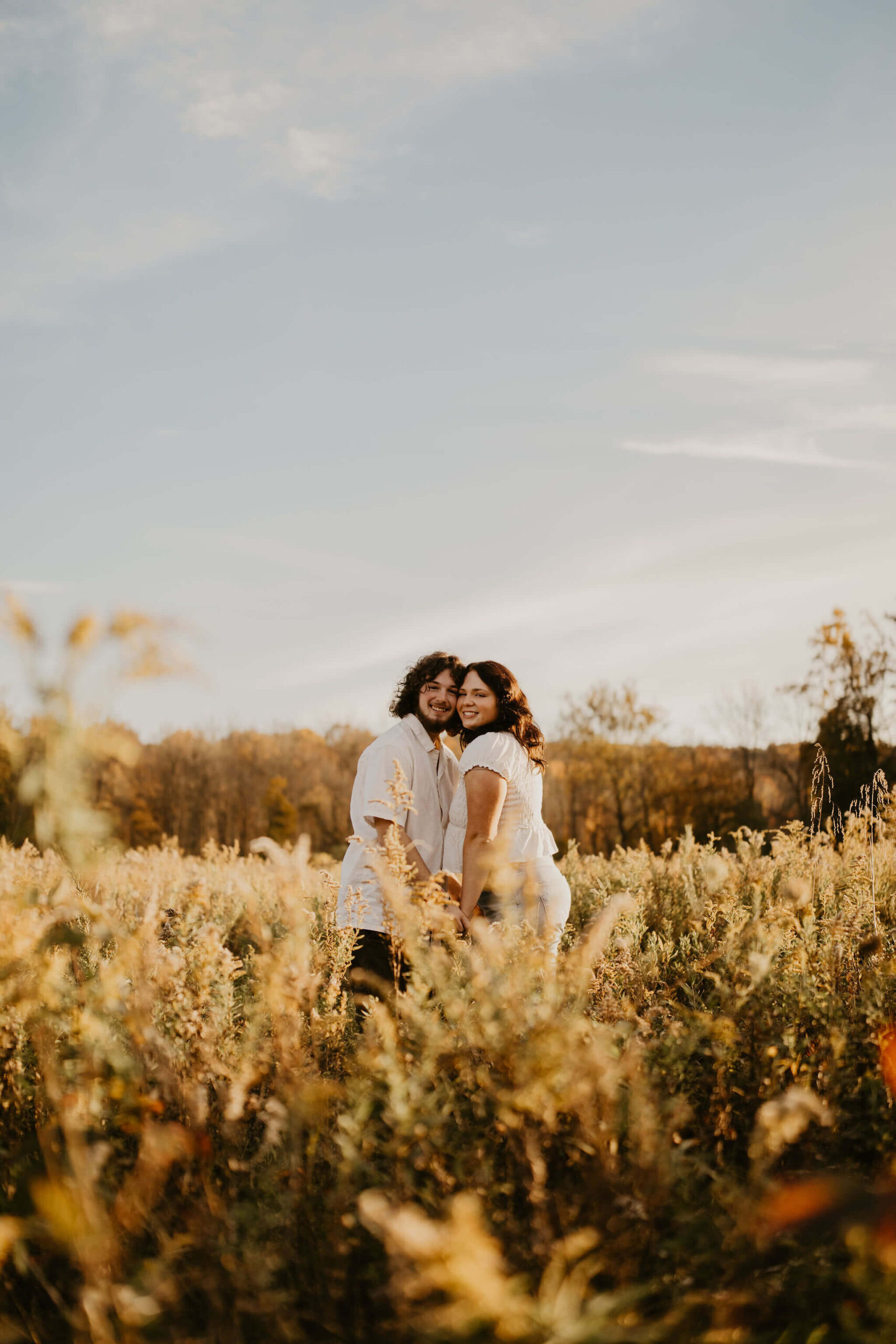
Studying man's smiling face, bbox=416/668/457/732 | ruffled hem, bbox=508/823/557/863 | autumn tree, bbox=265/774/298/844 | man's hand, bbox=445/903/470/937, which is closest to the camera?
man's hand, bbox=445/903/470/937

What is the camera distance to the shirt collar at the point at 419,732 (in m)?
4.14

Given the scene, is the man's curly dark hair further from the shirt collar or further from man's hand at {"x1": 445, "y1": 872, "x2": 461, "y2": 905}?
man's hand at {"x1": 445, "y1": 872, "x2": 461, "y2": 905}

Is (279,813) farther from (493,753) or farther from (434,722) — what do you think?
(493,753)

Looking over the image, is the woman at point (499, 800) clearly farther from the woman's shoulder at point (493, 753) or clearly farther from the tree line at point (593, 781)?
the tree line at point (593, 781)

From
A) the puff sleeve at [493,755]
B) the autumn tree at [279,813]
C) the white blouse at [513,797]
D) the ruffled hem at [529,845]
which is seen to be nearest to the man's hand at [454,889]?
the white blouse at [513,797]

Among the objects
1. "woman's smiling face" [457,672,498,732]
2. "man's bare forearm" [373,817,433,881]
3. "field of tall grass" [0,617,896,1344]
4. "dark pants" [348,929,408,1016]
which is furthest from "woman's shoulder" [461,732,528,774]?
"field of tall grass" [0,617,896,1344]

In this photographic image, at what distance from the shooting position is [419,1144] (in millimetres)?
1897

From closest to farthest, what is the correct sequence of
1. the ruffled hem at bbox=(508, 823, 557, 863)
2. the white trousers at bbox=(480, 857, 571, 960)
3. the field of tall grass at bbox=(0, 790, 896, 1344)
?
the field of tall grass at bbox=(0, 790, 896, 1344)
the white trousers at bbox=(480, 857, 571, 960)
the ruffled hem at bbox=(508, 823, 557, 863)

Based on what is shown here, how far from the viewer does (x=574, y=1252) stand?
1.42m

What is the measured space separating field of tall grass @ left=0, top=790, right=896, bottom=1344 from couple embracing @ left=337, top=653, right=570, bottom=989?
76 cm

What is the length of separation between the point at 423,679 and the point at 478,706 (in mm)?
410

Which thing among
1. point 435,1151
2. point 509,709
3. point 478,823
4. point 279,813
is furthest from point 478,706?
point 279,813

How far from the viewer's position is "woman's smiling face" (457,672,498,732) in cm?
402

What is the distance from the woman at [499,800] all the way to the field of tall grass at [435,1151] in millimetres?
818
